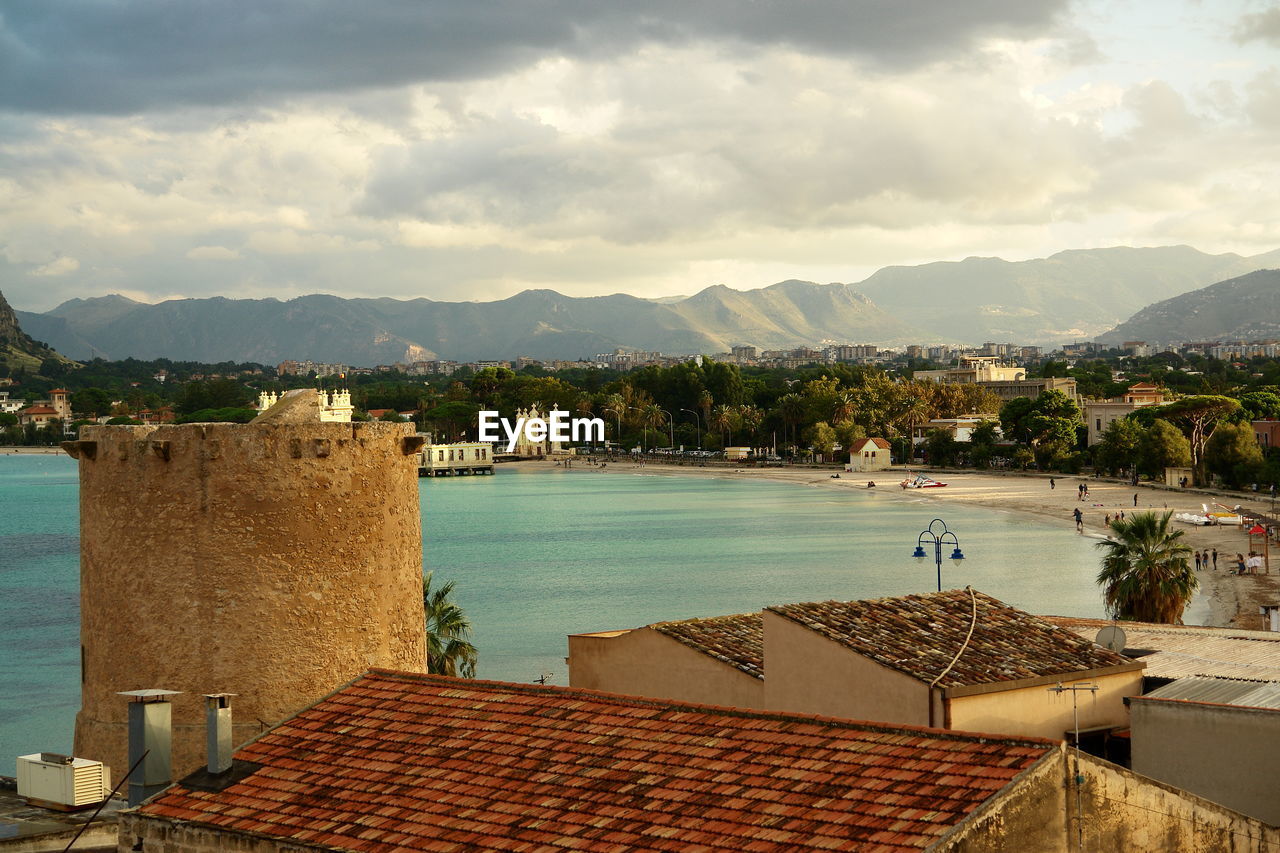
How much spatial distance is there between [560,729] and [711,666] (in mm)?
4215

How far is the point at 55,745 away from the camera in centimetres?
2756

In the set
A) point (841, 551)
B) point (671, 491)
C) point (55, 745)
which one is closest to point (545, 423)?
point (671, 491)

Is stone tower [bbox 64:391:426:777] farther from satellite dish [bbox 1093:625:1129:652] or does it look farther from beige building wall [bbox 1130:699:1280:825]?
satellite dish [bbox 1093:625:1129:652]

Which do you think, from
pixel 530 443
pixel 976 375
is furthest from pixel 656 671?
pixel 976 375

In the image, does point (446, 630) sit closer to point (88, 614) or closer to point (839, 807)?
point (88, 614)

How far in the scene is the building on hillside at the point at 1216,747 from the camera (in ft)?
27.7

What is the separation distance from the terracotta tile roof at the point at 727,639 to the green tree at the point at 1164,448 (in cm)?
7137

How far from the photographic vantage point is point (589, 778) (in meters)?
7.21

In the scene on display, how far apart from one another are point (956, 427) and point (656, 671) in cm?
10460

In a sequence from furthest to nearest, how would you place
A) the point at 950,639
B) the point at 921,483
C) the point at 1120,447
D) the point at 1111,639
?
the point at 921,483
the point at 1120,447
the point at 1111,639
the point at 950,639

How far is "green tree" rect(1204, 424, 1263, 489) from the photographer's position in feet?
231

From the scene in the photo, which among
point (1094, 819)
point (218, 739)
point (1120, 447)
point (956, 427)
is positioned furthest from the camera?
point (956, 427)

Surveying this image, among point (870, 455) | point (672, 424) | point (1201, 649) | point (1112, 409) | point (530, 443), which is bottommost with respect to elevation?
point (870, 455)

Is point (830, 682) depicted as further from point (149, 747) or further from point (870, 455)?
point (870, 455)
